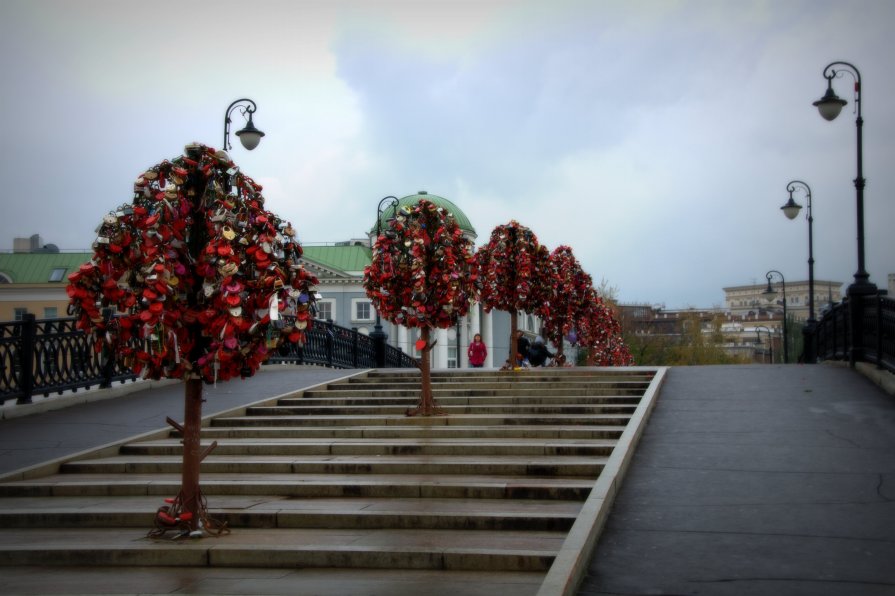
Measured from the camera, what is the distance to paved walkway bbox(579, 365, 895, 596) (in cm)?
766

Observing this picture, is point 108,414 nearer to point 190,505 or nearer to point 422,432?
point 422,432

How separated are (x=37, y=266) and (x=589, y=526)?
7951 cm

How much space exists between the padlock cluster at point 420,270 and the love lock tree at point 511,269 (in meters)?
5.97

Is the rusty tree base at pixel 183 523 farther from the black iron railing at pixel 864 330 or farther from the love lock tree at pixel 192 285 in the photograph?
the black iron railing at pixel 864 330

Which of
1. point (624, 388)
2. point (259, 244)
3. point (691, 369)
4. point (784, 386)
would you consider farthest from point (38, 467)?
point (691, 369)

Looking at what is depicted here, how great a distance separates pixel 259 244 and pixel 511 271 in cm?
1358

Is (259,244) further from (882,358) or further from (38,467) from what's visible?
(882,358)

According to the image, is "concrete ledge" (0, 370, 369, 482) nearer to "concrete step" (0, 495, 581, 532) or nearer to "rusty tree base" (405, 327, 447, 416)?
"concrete step" (0, 495, 581, 532)

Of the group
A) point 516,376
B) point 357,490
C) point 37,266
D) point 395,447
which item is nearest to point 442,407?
point 516,376

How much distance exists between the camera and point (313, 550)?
8.52 metres

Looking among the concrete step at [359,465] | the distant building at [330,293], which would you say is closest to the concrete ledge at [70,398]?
the concrete step at [359,465]

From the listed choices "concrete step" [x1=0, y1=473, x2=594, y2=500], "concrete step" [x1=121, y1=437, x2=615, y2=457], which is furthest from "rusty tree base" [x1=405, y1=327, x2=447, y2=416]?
"concrete step" [x1=0, y1=473, x2=594, y2=500]

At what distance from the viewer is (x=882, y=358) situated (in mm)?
17344

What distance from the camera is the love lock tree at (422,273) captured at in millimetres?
15820
